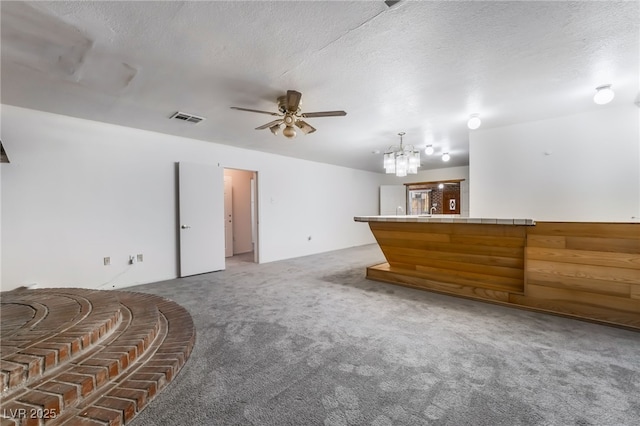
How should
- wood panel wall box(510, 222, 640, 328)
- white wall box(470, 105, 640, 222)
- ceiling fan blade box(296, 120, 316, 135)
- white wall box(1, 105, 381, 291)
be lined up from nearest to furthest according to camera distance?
wood panel wall box(510, 222, 640, 328) < ceiling fan blade box(296, 120, 316, 135) < white wall box(1, 105, 381, 291) < white wall box(470, 105, 640, 222)

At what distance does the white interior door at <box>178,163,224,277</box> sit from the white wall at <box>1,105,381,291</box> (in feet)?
0.55

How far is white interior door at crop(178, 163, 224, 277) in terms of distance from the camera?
4527 millimetres

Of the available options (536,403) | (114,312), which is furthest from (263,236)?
(536,403)

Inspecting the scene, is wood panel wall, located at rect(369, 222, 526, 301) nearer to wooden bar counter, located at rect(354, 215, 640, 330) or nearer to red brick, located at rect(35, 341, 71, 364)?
wooden bar counter, located at rect(354, 215, 640, 330)

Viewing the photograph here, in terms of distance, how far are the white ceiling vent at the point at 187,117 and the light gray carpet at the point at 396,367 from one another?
7.83 feet

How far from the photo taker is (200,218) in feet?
15.5

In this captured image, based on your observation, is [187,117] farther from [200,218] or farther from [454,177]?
[454,177]

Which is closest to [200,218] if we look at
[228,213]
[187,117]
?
[187,117]

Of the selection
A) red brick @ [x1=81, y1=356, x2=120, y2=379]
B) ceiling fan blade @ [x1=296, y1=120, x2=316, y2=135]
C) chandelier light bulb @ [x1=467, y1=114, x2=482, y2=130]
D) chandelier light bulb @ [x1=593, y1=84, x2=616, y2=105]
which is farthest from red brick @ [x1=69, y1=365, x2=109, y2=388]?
chandelier light bulb @ [x1=593, y1=84, x2=616, y2=105]

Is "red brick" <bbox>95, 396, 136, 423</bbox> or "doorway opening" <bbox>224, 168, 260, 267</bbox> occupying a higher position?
"doorway opening" <bbox>224, 168, 260, 267</bbox>

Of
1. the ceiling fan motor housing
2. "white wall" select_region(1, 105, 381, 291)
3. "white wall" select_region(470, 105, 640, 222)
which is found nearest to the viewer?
the ceiling fan motor housing

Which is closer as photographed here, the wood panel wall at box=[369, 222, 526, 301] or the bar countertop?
the bar countertop

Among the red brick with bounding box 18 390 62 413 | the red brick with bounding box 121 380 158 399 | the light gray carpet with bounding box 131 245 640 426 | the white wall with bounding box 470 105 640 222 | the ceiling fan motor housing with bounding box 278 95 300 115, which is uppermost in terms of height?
the ceiling fan motor housing with bounding box 278 95 300 115

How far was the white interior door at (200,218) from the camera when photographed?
4.53 meters
